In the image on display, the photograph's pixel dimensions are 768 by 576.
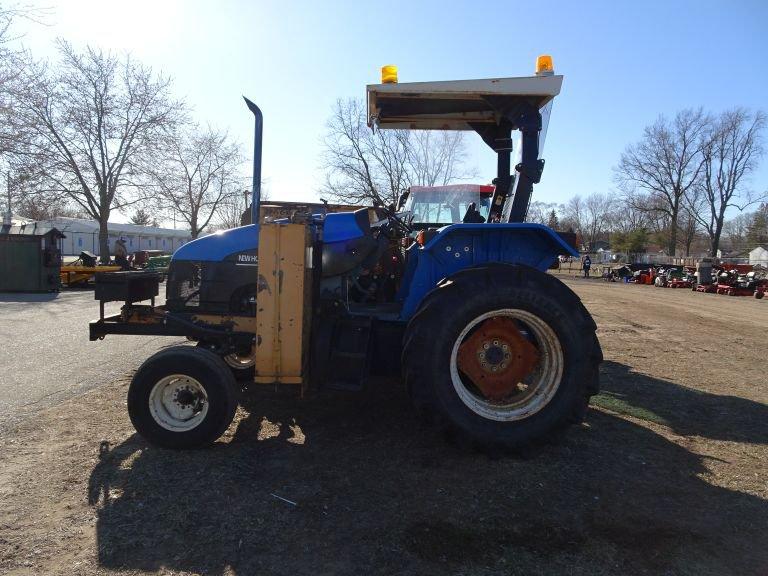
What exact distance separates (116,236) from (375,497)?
6919 centimetres

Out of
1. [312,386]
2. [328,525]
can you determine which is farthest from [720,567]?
[312,386]

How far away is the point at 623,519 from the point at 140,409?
3.12 metres

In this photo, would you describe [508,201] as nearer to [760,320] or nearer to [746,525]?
[746,525]

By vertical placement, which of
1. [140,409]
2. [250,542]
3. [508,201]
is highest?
[508,201]

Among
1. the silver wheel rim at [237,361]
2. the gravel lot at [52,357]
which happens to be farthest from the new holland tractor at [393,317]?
the gravel lot at [52,357]

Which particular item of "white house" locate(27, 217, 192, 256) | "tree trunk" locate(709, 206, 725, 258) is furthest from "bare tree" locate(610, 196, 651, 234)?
"white house" locate(27, 217, 192, 256)

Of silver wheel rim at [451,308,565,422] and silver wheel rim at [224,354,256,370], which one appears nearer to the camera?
silver wheel rim at [451,308,565,422]

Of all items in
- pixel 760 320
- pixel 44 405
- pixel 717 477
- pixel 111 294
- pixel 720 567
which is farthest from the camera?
pixel 760 320

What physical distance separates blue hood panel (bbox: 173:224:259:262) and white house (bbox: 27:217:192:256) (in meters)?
53.0

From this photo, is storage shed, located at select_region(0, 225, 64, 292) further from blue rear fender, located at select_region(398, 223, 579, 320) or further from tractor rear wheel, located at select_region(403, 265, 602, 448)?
tractor rear wheel, located at select_region(403, 265, 602, 448)

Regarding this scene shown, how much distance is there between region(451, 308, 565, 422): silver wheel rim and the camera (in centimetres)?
351

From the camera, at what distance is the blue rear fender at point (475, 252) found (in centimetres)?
386

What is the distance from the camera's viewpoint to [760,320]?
12.5 m

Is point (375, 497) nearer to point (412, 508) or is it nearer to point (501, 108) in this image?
point (412, 508)
